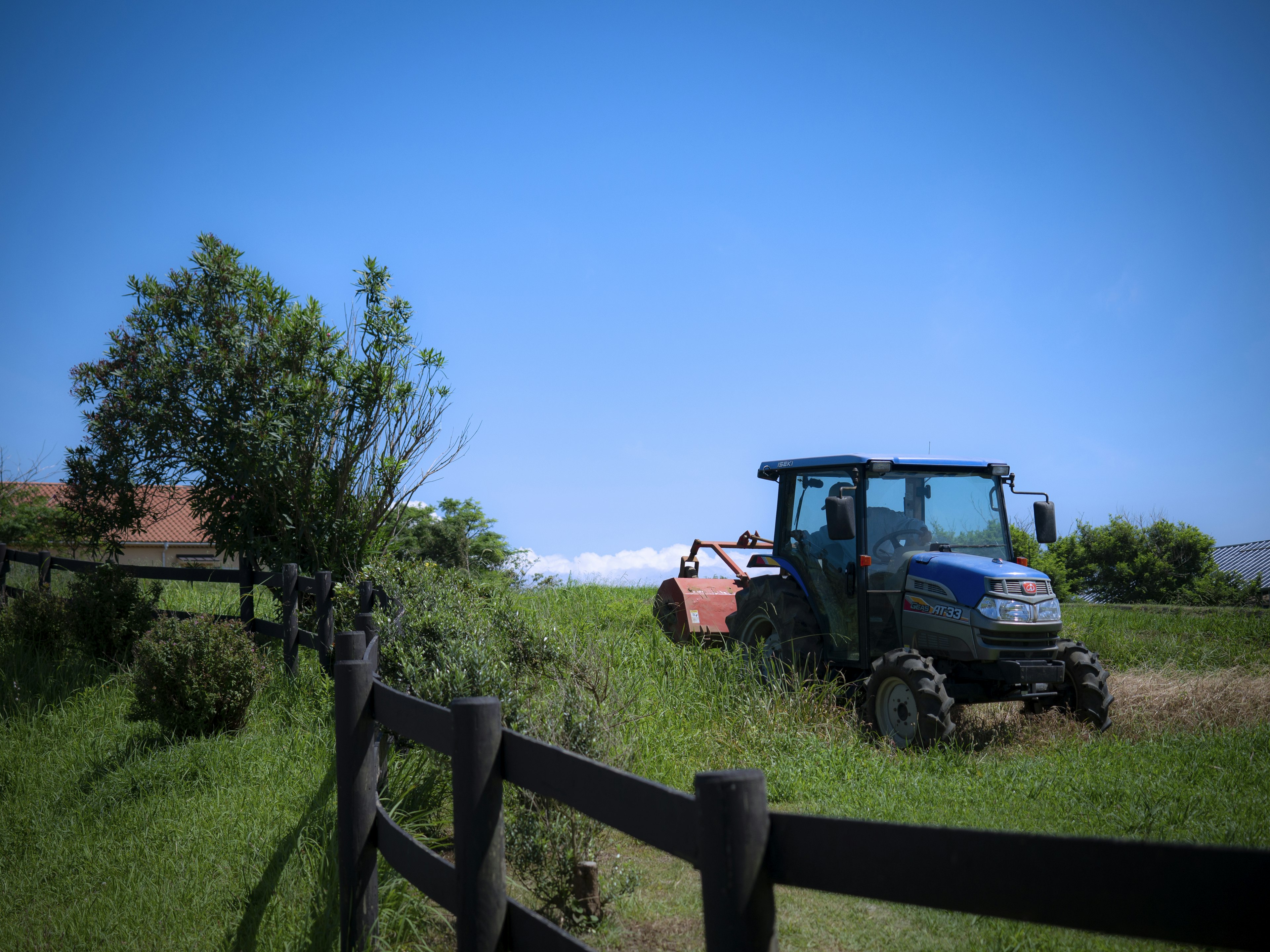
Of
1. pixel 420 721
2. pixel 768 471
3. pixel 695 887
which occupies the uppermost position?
pixel 768 471

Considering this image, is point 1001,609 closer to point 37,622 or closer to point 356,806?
point 356,806

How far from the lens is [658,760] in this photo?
19.3 ft

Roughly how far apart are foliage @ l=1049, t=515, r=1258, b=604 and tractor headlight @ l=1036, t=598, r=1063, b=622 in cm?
1701

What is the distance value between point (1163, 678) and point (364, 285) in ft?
35.8

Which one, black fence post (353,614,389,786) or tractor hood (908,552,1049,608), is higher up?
A: tractor hood (908,552,1049,608)

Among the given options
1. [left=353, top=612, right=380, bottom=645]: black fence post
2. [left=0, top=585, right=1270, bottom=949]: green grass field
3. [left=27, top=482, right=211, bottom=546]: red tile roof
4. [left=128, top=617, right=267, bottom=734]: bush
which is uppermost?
[left=27, top=482, right=211, bottom=546]: red tile roof

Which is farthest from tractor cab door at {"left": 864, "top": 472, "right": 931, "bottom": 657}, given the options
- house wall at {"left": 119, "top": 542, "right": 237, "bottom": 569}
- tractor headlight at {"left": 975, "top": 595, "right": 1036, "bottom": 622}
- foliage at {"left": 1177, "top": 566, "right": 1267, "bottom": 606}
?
house wall at {"left": 119, "top": 542, "right": 237, "bottom": 569}

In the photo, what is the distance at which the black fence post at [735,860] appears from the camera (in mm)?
1835

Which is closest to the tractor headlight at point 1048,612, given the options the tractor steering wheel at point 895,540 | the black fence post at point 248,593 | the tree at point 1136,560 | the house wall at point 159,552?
the tractor steering wheel at point 895,540

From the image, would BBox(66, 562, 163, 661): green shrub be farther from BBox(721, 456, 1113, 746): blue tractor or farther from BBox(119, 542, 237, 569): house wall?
BBox(119, 542, 237, 569): house wall

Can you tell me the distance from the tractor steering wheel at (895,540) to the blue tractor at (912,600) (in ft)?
0.04

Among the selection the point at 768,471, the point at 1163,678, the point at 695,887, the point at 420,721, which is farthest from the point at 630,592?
the point at 420,721

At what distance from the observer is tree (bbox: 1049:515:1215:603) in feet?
78.5

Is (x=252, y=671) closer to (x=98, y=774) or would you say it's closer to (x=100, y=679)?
(x=98, y=774)
